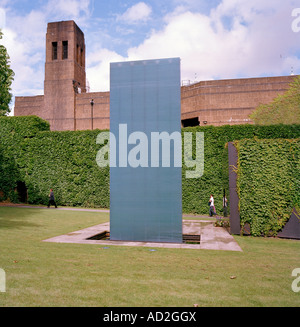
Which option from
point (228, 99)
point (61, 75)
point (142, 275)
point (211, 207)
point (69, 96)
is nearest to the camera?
point (142, 275)

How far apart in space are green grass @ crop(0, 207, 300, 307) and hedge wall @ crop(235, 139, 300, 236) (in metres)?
1.90

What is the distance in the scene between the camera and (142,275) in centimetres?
553

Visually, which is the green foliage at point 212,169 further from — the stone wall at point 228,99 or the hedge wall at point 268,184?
the stone wall at point 228,99

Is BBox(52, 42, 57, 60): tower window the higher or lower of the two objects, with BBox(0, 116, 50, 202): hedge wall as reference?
higher

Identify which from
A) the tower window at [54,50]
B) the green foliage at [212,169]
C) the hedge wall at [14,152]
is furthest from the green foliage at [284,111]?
the tower window at [54,50]

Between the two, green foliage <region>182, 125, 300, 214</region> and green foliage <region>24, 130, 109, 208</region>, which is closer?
green foliage <region>182, 125, 300, 214</region>

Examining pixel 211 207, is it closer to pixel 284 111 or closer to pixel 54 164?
pixel 54 164

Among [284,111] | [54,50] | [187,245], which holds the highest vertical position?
[54,50]

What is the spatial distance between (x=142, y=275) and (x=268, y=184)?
7.24m

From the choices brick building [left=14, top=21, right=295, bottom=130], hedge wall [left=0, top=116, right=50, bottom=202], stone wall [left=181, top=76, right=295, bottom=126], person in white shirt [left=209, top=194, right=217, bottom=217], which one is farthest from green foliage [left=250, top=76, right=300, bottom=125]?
hedge wall [left=0, top=116, right=50, bottom=202]

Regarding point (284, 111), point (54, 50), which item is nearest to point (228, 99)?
point (284, 111)

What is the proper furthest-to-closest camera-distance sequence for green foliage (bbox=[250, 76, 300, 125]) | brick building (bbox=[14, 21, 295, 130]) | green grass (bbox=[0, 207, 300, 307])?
1. brick building (bbox=[14, 21, 295, 130])
2. green foliage (bbox=[250, 76, 300, 125])
3. green grass (bbox=[0, 207, 300, 307])

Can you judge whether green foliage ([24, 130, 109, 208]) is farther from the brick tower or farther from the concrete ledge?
the brick tower

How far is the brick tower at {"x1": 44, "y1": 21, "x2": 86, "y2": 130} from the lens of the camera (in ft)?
133
